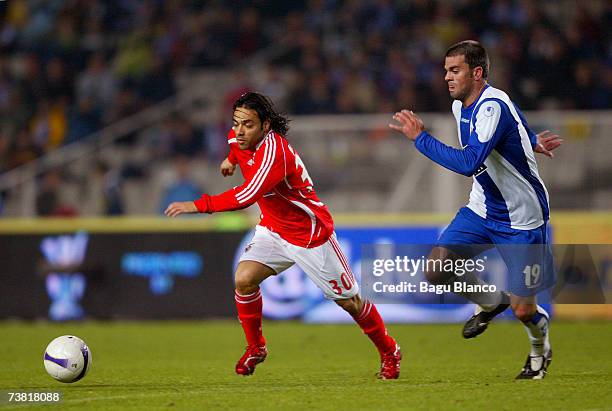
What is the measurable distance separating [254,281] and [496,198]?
175cm

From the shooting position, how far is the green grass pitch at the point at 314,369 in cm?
665

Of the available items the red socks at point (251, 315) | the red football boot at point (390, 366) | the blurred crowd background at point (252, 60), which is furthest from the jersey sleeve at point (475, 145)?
the blurred crowd background at point (252, 60)

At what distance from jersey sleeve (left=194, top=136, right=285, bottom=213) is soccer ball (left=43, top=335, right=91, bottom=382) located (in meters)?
1.25

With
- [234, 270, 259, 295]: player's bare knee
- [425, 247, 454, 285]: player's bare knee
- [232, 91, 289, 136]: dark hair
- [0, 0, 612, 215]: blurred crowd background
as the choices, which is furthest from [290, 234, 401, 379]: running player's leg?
[0, 0, 612, 215]: blurred crowd background

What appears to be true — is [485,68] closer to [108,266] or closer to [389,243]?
[389,243]

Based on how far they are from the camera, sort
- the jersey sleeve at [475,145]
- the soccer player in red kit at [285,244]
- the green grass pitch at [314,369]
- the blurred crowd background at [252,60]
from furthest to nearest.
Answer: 1. the blurred crowd background at [252,60]
2. the soccer player in red kit at [285,244]
3. the jersey sleeve at [475,145]
4. the green grass pitch at [314,369]

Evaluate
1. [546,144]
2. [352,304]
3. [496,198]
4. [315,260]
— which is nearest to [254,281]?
[315,260]

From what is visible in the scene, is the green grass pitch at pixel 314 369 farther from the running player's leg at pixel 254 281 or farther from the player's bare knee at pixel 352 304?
the player's bare knee at pixel 352 304

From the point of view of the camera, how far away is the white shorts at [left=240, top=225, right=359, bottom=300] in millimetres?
7758

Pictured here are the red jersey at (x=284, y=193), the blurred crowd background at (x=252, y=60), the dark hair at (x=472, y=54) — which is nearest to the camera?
the dark hair at (x=472, y=54)

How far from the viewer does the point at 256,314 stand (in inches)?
313

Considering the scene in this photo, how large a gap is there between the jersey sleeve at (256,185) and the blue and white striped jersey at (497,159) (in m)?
0.97

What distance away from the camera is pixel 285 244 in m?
7.86

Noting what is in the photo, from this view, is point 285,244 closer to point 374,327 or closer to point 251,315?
point 251,315
